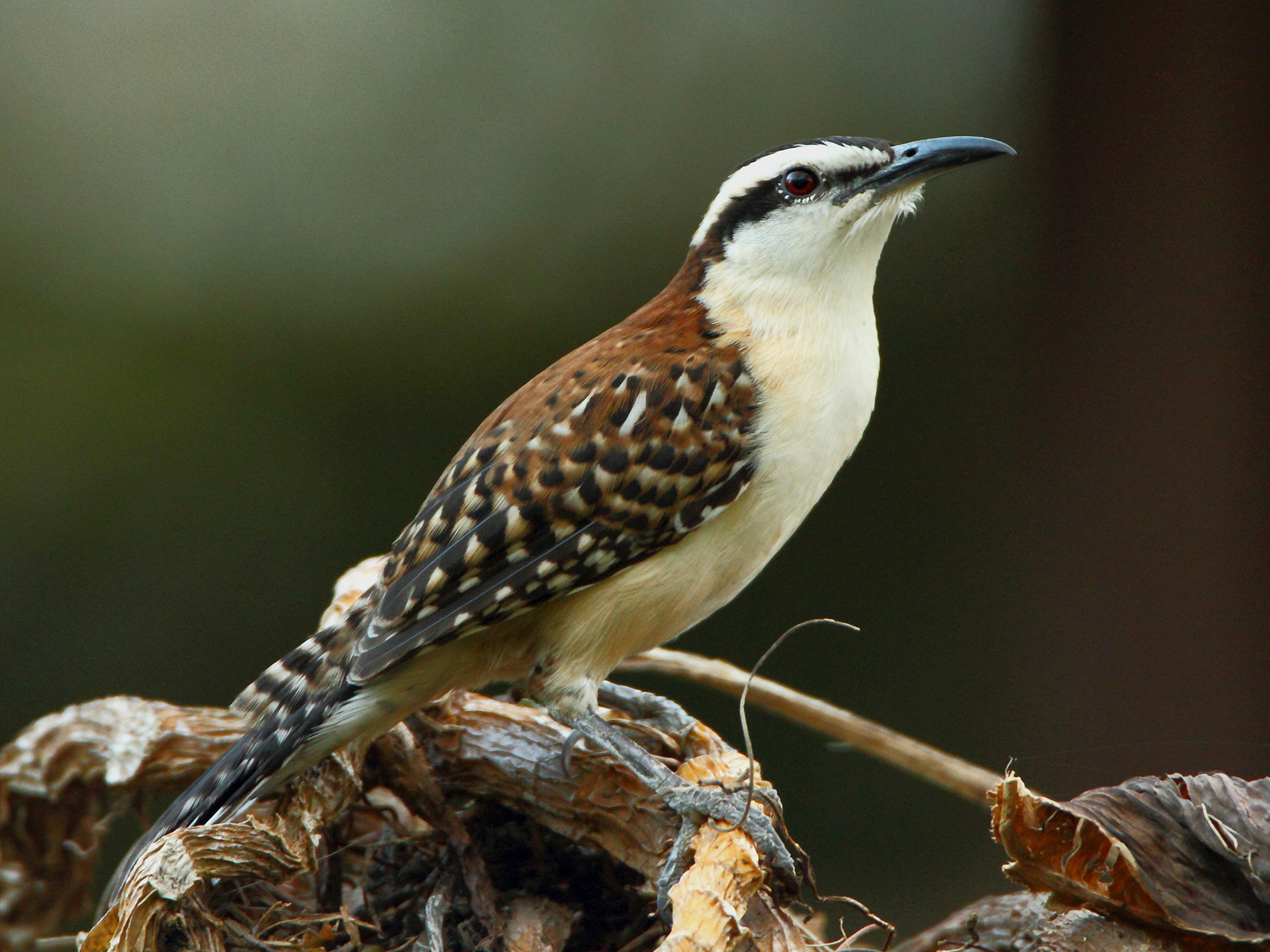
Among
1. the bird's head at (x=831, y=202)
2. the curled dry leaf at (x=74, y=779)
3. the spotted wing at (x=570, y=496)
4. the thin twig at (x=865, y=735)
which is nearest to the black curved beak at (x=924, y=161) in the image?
the bird's head at (x=831, y=202)

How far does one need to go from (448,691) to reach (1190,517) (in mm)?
1641

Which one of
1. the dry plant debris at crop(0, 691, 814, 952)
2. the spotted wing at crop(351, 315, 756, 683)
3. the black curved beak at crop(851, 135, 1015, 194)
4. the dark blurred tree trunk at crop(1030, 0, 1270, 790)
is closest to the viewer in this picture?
the dry plant debris at crop(0, 691, 814, 952)

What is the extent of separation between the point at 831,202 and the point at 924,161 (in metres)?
0.15

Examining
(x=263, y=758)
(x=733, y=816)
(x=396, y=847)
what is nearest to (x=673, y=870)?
(x=733, y=816)

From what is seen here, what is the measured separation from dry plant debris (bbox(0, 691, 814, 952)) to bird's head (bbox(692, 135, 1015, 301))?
756mm

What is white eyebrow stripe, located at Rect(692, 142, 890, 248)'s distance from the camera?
6.02 feet

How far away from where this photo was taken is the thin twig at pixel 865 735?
1436mm

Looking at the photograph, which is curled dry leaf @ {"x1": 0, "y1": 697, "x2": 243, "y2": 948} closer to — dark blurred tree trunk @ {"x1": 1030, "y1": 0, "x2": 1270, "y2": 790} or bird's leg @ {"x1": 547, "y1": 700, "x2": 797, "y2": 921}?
bird's leg @ {"x1": 547, "y1": 700, "x2": 797, "y2": 921}

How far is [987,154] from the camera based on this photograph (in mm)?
1766

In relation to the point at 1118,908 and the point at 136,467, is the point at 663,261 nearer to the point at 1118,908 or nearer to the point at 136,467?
the point at 136,467

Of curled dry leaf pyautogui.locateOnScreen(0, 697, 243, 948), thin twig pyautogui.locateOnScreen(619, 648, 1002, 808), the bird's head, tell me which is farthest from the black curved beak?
curled dry leaf pyautogui.locateOnScreen(0, 697, 243, 948)

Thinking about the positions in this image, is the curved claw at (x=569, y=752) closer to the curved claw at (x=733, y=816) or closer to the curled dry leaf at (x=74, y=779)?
the curved claw at (x=733, y=816)

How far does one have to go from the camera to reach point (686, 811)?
1268 mm

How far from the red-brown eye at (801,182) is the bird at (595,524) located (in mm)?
153
